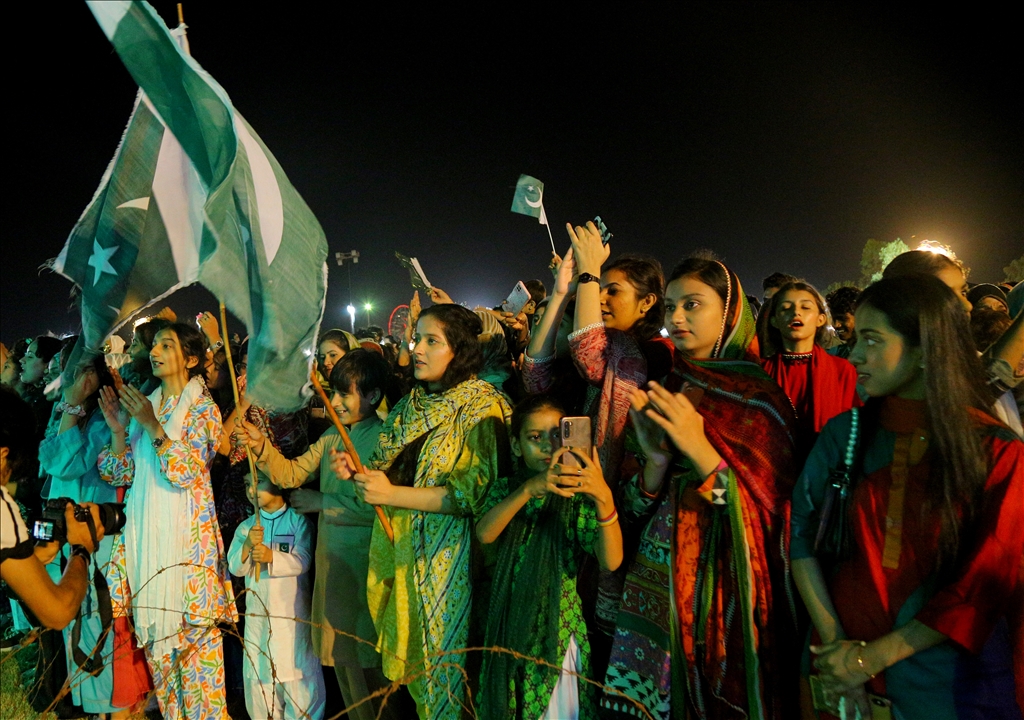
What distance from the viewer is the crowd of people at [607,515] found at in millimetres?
1746

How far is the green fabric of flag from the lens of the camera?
4.36 metres

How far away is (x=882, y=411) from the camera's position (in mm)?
1921

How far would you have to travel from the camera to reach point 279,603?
138 inches

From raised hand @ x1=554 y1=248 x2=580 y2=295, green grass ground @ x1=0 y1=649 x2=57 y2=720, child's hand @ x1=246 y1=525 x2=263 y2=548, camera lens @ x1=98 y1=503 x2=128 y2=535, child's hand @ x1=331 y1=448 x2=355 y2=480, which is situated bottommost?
green grass ground @ x1=0 y1=649 x2=57 y2=720

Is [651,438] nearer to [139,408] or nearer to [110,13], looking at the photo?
[110,13]

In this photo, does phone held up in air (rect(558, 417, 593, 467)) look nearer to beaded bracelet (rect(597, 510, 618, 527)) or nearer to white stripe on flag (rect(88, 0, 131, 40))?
beaded bracelet (rect(597, 510, 618, 527))

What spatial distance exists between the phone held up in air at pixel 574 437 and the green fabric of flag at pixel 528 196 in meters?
2.49

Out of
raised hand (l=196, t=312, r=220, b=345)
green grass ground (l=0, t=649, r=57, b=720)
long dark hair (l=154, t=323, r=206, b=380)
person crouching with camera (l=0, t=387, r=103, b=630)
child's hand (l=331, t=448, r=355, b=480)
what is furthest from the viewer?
raised hand (l=196, t=312, r=220, b=345)

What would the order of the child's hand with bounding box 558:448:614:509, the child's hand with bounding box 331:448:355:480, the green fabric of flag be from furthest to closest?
the green fabric of flag → the child's hand with bounding box 331:448:355:480 → the child's hand with bounding box 558:448:614:509

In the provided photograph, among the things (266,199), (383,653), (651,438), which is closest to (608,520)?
(651,438)

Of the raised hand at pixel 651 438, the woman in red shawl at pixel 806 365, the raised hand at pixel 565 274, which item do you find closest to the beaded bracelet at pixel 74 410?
the raised hand at pixel 565 274

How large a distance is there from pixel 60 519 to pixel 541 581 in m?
1.71

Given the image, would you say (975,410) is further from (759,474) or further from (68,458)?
(68,458)

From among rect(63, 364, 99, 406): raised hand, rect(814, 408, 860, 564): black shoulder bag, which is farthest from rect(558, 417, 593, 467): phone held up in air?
rect(63, 364, 99, 406): raised hand
